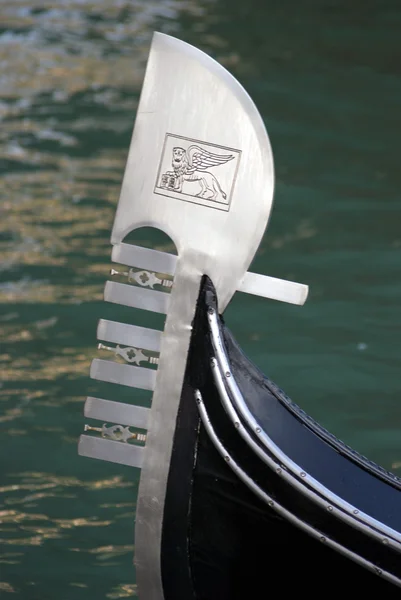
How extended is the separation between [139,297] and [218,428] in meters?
0.21

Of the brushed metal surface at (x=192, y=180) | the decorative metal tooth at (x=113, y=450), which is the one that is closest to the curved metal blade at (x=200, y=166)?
the brushed metal surface at (x=192, y=180)

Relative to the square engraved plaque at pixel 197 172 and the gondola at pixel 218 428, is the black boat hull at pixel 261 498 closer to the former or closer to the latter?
the gondola at pixel 218 428

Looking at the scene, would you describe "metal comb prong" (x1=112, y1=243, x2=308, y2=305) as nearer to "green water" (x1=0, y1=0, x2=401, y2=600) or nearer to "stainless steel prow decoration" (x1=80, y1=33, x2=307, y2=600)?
"stainless steel prow decoration" (x1=80, y1=33, x2=307, y2=600)

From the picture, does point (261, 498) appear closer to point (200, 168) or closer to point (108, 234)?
point (200, 168)

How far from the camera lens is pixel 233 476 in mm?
1439

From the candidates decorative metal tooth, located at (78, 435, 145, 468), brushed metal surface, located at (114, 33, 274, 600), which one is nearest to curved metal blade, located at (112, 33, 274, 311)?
brushed metal surface, located at (114, 33, 274, 600)

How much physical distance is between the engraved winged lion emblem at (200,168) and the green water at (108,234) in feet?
3.43

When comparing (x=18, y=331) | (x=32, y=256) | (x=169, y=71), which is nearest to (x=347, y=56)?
(x=32, y=256)

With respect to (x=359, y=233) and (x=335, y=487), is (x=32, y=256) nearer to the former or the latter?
(x=359, y=233)

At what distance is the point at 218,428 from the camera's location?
1.42 meters

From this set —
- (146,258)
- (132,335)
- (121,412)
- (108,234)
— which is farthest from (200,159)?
(108,234)

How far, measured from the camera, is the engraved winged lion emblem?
142 cm

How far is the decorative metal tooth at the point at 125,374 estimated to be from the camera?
148cm

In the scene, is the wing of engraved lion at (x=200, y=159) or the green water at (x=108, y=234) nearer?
the wing of engraved lion at (x=200, y=159)
